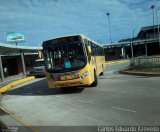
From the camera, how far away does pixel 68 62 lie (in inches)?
507

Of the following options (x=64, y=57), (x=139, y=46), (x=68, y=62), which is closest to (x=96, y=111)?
(x=68, y=62)

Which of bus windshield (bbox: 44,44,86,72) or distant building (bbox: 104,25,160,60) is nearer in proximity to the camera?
bus windshield (bbox: 44,44,86,72)

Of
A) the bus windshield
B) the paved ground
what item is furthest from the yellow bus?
the paved ground

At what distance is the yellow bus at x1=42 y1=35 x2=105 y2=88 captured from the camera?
1266 centimetres

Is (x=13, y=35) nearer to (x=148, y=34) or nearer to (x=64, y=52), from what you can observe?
(x=64, y=52)

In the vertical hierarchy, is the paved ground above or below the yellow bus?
below

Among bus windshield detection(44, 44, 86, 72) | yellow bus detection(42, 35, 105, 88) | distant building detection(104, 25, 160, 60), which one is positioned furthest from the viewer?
distant building detection(104, 25, 160, 60)

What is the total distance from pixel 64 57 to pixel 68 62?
363mm

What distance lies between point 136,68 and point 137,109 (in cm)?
1399

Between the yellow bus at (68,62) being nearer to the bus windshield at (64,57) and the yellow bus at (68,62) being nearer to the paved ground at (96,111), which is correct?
the bus windshield at (64,57)

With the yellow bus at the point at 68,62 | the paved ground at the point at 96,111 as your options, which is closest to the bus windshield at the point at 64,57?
the yellow bus at the point at 68,62

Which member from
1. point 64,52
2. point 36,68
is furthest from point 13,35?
point 64,52

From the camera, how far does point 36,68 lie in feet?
98.0

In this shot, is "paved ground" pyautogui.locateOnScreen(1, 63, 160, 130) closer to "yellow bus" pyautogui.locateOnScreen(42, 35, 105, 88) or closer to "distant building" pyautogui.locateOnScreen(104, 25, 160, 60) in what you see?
"yellow bus" pyautogui.locateOnScreen(42, 35, 105, 88)
